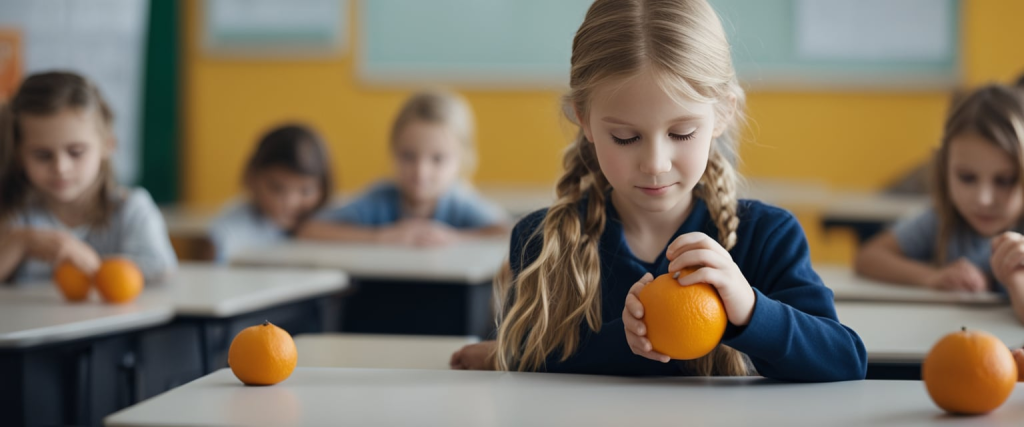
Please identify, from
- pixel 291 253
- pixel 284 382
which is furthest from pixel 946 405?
pixel 291 253

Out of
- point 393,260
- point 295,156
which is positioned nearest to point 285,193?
point 295,156

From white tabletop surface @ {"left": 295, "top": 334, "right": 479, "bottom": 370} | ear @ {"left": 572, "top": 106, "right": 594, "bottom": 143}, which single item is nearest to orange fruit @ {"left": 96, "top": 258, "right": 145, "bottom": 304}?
white tabletop surface @ {"left": 295, "top": 334, "right": 479, "bottom": 370}

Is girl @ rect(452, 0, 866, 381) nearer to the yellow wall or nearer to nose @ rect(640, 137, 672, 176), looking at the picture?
nose @ rect(640, 137, 672, 176)

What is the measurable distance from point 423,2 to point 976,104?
4097 mm

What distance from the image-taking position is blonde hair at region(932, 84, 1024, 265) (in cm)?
230

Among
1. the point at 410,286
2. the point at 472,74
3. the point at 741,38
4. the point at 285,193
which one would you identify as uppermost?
the point at 741,38

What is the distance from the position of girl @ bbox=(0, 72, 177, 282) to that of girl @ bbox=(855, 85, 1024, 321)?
2.09m

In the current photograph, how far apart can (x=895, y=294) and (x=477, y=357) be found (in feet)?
4.08

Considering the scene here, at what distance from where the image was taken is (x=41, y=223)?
280 centimetres

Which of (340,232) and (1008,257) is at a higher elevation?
(1008,257)

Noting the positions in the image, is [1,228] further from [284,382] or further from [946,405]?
[946,405]

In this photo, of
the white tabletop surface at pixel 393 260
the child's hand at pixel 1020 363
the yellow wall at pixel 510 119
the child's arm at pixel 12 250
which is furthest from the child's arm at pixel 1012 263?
the yellow wall at pixel 510 119

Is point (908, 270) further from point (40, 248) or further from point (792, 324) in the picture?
point (40, 248)

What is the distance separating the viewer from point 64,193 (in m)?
2.64
